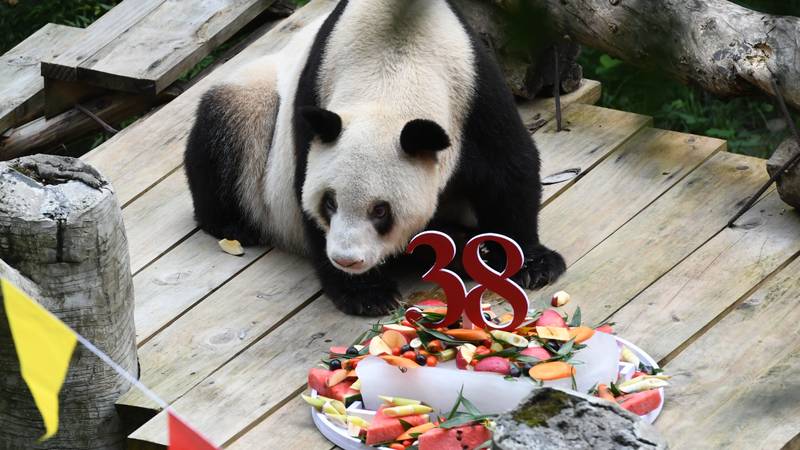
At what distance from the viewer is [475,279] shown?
139 inches

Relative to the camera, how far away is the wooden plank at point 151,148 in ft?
17.0

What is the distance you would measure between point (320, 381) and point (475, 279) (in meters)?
0.62

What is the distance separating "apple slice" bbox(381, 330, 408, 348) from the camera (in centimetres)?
358

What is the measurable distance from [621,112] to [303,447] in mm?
2837

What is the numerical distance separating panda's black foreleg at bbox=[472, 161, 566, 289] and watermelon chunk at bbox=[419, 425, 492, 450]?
3.71 ft

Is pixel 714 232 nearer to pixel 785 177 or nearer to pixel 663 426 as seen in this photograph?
pixel 785 177

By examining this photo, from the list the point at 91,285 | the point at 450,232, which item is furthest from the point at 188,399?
the point at 450,232

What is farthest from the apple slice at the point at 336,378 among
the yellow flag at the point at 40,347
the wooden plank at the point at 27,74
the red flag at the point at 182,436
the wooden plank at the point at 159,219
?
the wooden plank at the point at 27,74

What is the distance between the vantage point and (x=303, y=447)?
340 cm

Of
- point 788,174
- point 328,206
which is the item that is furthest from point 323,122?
point 788,174

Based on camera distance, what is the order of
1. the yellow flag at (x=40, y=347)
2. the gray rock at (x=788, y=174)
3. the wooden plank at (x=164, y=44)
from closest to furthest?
the yellow flag at (x=40, y=347) < the gray rock at (x=788, y=174) < the wooden plank at (x=164, y=44)

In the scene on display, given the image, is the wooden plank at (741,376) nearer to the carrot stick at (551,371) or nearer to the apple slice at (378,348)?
the carrot stick at (551,371)

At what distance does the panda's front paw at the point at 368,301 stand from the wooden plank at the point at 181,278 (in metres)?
0.58

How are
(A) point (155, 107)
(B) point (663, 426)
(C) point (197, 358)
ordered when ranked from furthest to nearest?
1. (A) point (155, 107)
2. (C) point (197, 358)
3. (B) point (663, 426)
